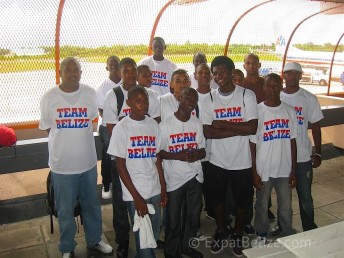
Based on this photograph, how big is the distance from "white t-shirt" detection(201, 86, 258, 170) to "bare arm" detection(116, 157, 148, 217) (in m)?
0.93

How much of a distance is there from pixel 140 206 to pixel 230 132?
3.54ft

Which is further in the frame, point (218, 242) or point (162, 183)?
point (218, 242)

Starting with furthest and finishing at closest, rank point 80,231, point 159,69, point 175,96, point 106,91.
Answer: point 159,69 < point 80,231 < point 106,91 < point 175,96

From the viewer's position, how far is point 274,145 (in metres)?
3.41

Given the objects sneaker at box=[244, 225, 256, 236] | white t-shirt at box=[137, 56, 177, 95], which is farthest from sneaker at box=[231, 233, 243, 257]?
white t-shirt at box=[137, 56, 177, 95]

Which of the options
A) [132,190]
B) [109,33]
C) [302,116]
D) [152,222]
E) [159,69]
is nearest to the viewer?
[132,190]

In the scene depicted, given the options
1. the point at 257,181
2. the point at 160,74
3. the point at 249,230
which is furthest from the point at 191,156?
the point at 160,74

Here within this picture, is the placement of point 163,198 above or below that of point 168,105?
below

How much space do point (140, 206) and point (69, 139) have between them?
943 mm

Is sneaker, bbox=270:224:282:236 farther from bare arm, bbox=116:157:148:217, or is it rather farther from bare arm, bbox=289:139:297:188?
bare arm, bbox=116:157:148:217

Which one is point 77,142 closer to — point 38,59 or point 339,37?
point 38,59

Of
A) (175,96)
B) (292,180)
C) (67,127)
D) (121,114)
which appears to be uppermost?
(175,96)

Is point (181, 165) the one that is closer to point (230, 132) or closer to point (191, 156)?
point (191, 156)

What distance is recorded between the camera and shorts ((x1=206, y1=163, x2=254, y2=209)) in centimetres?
335
